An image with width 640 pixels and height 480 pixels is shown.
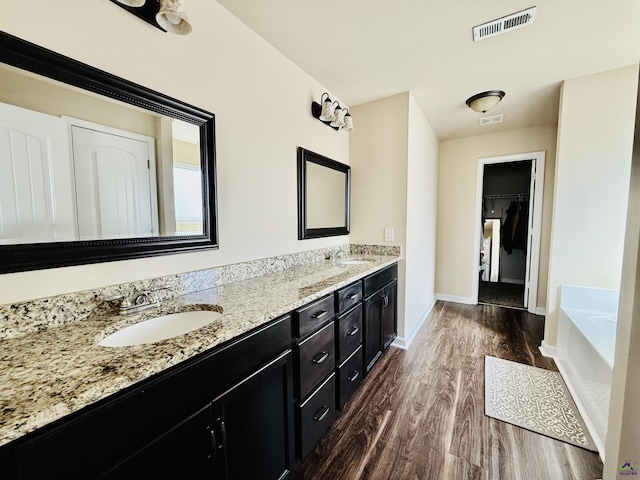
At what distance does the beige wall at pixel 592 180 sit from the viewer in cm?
219

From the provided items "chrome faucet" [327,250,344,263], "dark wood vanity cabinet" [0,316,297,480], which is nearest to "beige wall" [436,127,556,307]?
"chrome faucet" [327,250,344,263]

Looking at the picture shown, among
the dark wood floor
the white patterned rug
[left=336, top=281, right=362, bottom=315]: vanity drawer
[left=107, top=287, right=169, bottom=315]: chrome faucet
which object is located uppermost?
[left=107, top=287, right=169, bottom=315]: chrome faucet

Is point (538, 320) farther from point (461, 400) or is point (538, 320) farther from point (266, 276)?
point (266, 276)

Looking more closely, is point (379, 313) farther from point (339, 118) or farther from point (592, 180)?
point (592, 180)

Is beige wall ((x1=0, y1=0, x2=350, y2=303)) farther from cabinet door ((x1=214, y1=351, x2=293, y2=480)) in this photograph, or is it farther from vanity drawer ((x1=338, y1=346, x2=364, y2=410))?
vanity drawer ((x1=338, y1=346, x2=364, y2=410))

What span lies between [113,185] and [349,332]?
1540 mm

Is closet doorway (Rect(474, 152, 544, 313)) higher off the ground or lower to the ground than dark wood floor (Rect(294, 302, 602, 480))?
higher

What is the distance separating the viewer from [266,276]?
6.02 ft

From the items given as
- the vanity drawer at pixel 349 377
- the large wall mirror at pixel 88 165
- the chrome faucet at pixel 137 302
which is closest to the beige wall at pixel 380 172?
the vanity drawer at pixel 349 377

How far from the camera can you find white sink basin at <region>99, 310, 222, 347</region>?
99cm

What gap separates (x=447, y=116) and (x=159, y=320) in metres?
3.59

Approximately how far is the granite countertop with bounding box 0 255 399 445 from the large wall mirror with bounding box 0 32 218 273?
282 millimetres

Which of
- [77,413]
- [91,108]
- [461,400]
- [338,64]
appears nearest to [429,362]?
[461,400]

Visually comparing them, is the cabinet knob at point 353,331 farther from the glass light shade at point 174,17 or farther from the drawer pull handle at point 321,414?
the glass light shade at point 174,17
